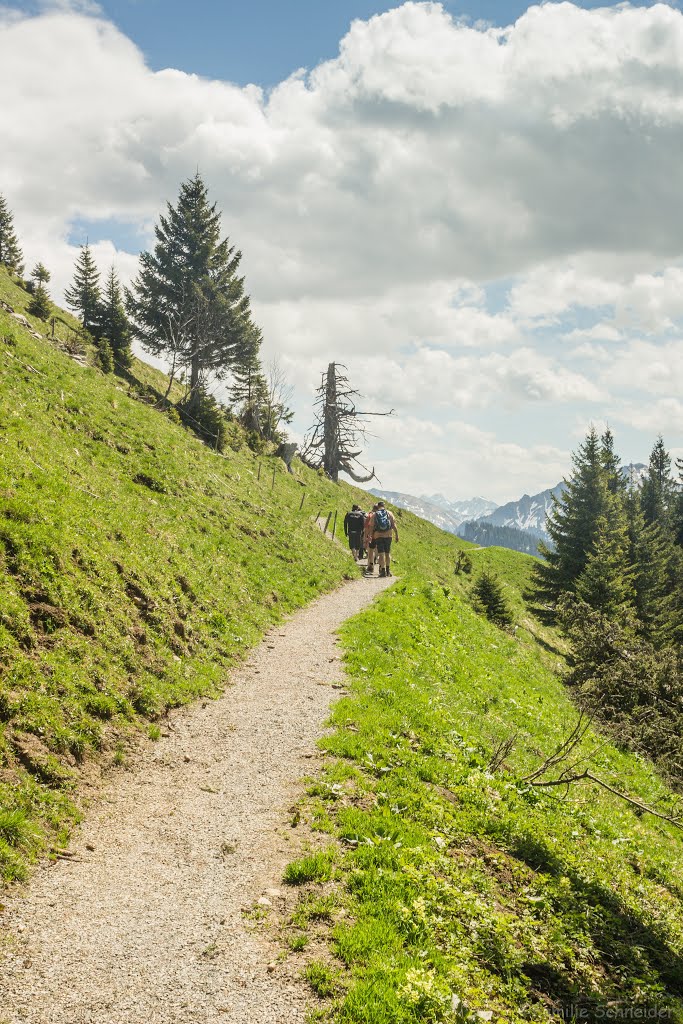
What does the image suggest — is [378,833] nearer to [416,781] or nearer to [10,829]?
[416,781]

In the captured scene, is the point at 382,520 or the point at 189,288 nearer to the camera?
the point at 382,520

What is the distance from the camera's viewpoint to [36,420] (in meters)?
16.9

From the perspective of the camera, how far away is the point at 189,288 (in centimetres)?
4288

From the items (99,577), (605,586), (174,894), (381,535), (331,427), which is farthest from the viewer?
(331,427)

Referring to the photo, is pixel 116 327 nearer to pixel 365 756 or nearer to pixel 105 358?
pixel 105 358

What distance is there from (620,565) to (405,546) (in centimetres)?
1419

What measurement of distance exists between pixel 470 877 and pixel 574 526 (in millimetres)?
30225

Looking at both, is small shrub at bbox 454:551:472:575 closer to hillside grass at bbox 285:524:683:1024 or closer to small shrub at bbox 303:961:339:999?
hillside grass at bbox 285:524:683:1024

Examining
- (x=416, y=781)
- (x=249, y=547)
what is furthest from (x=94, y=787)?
(x=249, y=547)

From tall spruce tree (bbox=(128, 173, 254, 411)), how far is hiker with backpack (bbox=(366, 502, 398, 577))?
20770 millimetres

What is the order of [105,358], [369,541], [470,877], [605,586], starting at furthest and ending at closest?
[105,358] → [369,541] → [605,586] → [470,877]

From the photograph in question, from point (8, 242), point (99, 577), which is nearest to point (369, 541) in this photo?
point (99, 577)

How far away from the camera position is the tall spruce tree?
42562 mm

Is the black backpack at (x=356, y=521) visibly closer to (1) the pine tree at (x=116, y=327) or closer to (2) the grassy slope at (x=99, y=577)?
(2) the grassy slope at (x=99, y=577)
